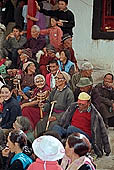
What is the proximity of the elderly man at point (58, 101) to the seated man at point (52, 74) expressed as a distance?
29 centimetres

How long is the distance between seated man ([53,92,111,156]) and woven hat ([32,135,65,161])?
2.93m

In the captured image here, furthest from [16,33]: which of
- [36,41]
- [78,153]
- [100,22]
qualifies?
[78,153]

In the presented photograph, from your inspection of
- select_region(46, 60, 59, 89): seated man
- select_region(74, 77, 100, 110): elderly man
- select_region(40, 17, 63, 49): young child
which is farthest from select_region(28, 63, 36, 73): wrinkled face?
select_region(74, 77, 100, 110): elderly man

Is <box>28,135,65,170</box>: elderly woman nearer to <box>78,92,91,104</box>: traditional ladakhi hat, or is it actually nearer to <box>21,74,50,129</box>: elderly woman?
<box>78,92,91,104</box>: traditional ladakhi hat

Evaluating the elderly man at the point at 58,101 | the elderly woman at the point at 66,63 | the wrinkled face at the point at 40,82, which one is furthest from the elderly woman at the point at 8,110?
the elderly woman at the point at 66,63

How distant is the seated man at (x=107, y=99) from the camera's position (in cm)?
946

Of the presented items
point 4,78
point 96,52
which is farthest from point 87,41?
point 4,78

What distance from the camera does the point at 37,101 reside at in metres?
9.70

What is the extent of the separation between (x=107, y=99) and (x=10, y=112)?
1.79 m

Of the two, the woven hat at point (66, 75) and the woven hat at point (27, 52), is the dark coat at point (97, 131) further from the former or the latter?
the woven hat at point (27, 52)

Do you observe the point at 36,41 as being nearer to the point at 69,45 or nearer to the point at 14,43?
the point at 14,43

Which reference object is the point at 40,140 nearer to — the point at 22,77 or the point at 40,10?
the point at 22,77

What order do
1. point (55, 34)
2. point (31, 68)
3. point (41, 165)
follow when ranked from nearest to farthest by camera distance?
point (41, 165)
point (31, 68)
point (55, 34)

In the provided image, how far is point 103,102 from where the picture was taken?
9.54m
